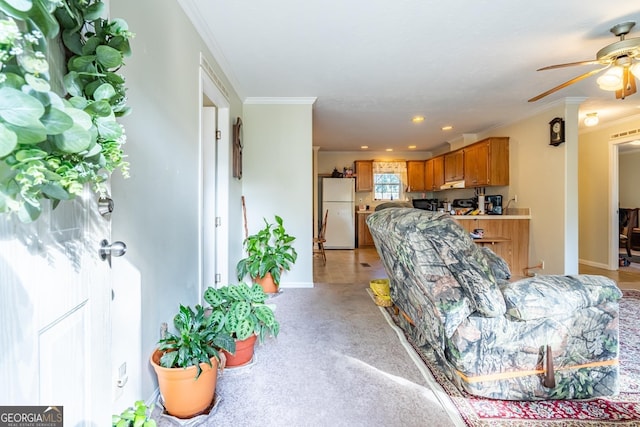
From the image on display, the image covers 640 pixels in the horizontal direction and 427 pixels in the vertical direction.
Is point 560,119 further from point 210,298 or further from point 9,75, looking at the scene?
point 9,75

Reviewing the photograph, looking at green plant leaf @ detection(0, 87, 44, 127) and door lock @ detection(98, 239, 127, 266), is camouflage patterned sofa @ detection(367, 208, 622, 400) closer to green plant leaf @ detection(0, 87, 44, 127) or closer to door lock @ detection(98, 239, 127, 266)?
door lock @ detection(98, 239, 127, 266)

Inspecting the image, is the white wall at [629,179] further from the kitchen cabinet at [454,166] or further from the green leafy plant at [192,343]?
the green leafy plant at [192,343]

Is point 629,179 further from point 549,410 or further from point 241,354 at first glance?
point 241,354

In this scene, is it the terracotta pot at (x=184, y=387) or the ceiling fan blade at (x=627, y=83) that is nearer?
the terracotta pot at (x=184, y=387)

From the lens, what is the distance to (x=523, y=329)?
1.55 m

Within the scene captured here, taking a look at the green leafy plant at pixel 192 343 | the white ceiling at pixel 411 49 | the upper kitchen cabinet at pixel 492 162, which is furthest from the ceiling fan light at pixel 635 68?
the green leafy plant at pixel 192 343

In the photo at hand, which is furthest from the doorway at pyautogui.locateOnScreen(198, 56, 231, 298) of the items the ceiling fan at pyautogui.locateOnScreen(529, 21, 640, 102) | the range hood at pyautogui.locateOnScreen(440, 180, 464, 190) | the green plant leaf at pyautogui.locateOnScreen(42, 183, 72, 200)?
the range hood at pyautogui.locateOnScreen(440, 180, 464, 190)

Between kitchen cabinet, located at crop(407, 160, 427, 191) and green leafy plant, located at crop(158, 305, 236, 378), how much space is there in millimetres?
6686

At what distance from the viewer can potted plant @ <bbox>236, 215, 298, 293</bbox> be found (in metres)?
3.30

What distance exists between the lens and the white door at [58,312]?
0.52 meters

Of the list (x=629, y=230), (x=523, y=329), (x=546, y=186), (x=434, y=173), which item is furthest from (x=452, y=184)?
(x=523, y=329)

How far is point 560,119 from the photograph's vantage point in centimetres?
390

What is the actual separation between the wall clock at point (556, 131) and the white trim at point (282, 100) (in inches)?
126

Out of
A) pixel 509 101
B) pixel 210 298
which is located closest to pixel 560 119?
pixel 509 101
